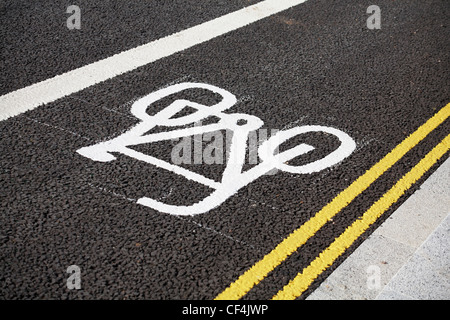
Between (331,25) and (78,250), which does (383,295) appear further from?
(331,25)

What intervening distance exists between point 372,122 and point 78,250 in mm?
A: 3412

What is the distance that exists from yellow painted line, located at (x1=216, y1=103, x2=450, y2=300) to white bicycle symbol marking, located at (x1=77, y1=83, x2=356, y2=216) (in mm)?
353

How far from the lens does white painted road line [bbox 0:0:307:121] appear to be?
6141mm

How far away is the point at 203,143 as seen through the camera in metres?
5.61

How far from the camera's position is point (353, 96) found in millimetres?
6785

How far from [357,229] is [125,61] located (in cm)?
369

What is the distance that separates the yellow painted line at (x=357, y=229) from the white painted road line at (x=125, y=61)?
3.28 metres
